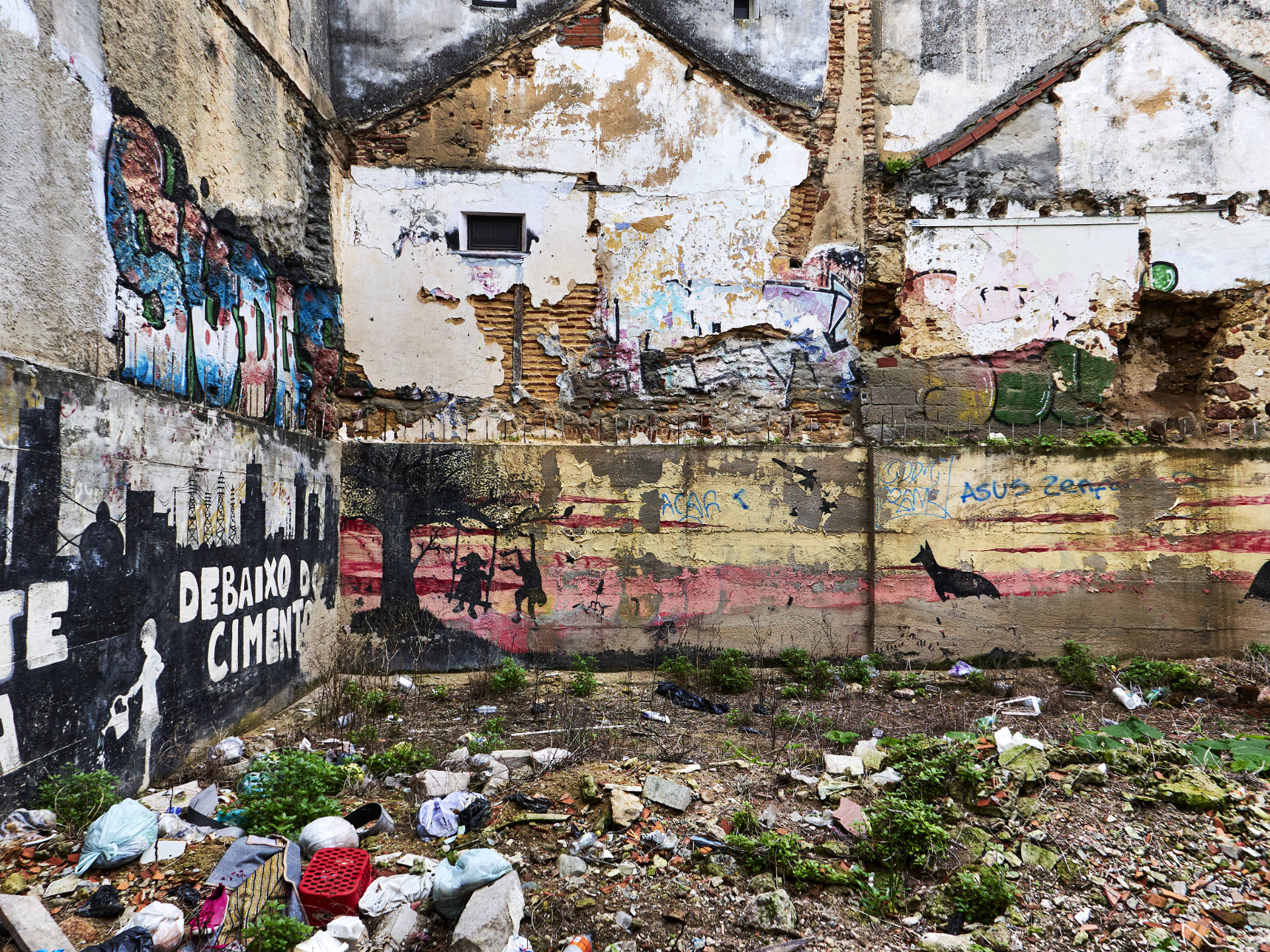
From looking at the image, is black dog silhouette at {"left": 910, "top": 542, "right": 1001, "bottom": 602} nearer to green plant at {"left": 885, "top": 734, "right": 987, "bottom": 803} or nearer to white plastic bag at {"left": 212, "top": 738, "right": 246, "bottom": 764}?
green plant at {"left": 885, "top": 734, "right": 987, "bottom": 803}

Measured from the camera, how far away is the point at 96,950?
8.57ft

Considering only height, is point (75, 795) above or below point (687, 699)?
above

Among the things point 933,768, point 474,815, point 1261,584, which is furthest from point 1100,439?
point 474,815

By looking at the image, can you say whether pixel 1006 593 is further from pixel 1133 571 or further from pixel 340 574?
pixel 340 574

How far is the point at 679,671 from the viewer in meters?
6.70

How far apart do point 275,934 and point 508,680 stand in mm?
3567

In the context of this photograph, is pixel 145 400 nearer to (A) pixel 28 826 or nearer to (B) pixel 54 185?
(B) pixel 54 185

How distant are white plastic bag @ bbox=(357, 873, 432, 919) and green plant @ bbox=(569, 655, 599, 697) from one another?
2854 millimetres

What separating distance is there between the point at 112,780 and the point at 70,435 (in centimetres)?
169

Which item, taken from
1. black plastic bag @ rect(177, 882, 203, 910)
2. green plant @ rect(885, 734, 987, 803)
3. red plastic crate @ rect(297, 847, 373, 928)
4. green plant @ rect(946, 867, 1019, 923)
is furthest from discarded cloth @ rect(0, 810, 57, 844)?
green plant @ rect(885, 734, 987, 803)

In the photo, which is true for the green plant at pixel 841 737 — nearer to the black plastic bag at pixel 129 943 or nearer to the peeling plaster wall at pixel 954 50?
the black plastic bag at pixel 129 943

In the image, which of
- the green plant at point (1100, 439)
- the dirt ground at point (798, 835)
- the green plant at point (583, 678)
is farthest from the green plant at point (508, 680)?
the green plant at point (1100, 439)

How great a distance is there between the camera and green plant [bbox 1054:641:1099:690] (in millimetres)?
6316

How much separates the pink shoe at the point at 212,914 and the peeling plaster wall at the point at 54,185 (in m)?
2.59
